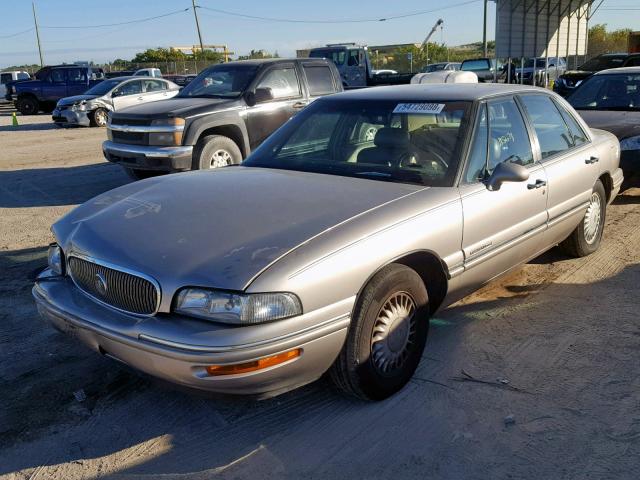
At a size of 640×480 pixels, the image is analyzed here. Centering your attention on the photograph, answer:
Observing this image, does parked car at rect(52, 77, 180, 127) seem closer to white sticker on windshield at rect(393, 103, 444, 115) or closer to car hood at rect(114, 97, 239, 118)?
car hood at rect(114, 97, 239, 118)

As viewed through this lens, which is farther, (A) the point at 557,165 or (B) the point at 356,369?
(A) the point at 557,165

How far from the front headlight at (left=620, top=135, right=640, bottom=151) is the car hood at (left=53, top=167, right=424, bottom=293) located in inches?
180

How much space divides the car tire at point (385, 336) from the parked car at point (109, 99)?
1656cm

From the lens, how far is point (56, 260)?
351 centimetres

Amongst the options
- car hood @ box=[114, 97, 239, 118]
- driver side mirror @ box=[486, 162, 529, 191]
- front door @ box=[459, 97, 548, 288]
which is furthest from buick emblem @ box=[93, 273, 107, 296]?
car hood @ box=[114, 97, 239, 118]

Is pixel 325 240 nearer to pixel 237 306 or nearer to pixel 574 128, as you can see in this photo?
pixel 237 306

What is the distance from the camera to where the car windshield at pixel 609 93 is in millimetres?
8047

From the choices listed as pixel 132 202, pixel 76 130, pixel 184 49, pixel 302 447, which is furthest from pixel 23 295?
pixel 184 49

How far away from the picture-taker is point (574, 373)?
3.64m

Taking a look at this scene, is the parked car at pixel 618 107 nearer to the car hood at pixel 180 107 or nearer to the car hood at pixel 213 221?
the car hood at pixel 213 221

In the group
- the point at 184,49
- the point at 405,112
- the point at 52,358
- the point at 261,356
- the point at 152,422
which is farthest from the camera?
the point at 184,49

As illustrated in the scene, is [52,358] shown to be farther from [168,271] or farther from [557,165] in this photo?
[557,165]

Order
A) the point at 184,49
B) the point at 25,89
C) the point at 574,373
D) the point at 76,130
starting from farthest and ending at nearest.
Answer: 1. the point at 184,49
2. the point at 25,89
3. the point at 76,130
4. the point at 574,373

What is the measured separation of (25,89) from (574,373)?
86.2 ft
